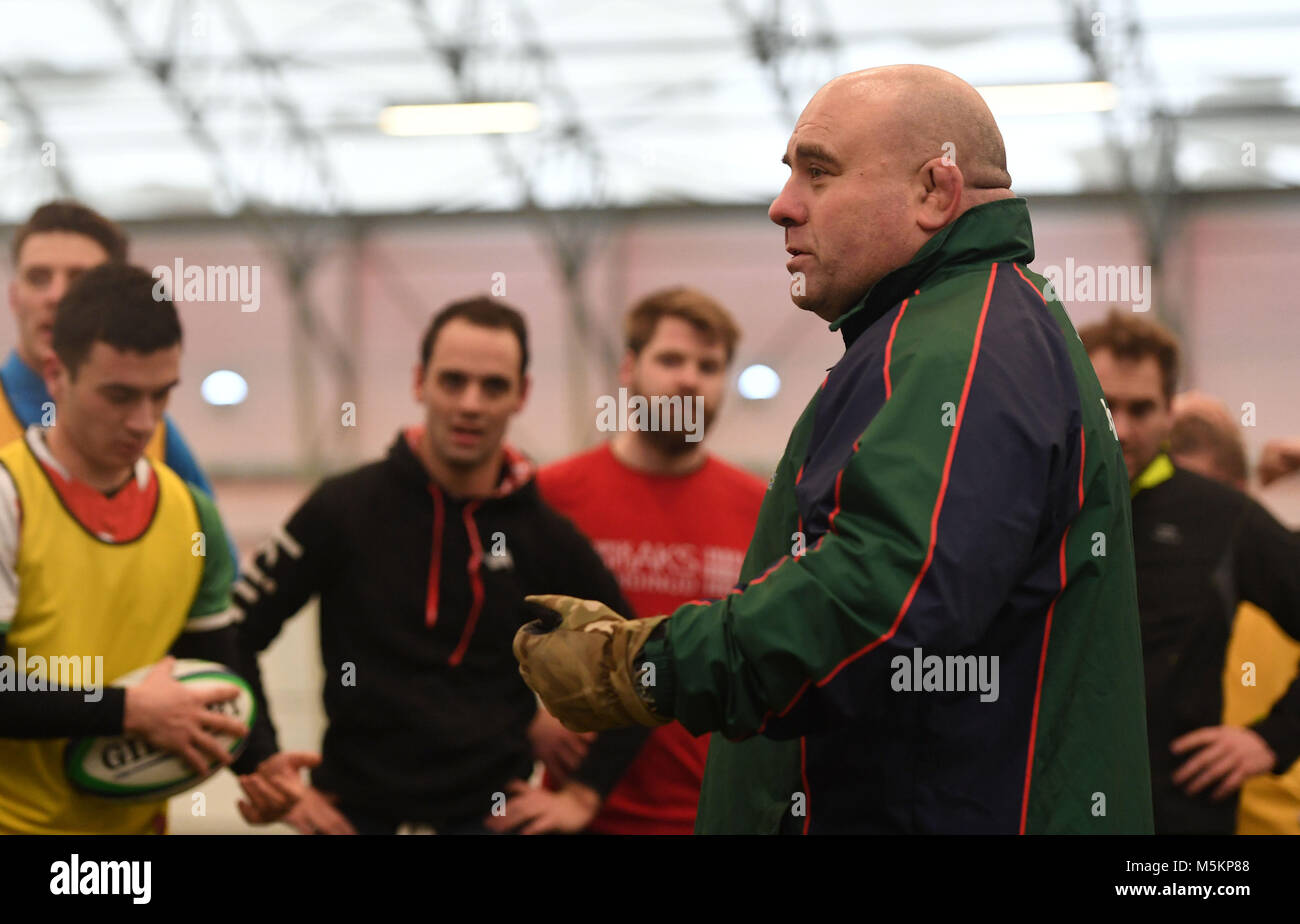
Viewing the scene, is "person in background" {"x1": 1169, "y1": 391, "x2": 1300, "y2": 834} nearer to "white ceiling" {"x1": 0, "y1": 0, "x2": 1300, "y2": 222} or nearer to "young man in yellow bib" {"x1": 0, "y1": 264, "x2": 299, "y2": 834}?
"young man in yellow bib" {"x1": 0, "y1": 264, "x2": 299, "y2": 834}

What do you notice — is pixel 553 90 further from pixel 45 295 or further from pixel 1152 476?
pixel 1152 476

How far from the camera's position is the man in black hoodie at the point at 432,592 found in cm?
343

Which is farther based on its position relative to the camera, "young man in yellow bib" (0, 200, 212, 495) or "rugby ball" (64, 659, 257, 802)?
"young man in yellow bib" (0, 200, 212, 495)

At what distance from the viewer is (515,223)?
1355cm

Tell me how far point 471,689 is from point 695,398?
110 cm

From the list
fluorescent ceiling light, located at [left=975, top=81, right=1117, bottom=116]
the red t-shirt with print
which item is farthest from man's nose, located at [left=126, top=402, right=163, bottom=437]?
fluorescent ceiling light, located at [left=975, top=81, right=1117, bottom=116]

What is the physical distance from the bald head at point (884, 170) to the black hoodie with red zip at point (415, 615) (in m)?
1.69

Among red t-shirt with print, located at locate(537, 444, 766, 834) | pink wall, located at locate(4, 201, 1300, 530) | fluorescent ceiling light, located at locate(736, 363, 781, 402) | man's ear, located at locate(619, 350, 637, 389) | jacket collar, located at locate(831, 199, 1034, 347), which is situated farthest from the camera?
fluorescent ceiling light, located at locate(736, 363, 781, 402)

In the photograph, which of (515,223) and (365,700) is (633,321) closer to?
(365,700)

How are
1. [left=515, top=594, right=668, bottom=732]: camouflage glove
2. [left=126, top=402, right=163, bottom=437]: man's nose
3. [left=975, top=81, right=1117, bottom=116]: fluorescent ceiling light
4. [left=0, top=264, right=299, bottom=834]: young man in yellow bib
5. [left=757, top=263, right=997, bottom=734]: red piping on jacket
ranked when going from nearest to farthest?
[left=757, top=263, right=997, bottom=734]: red piping on jacket
[left=515, top=594, right=668, bottom=732]: camouflage glove
[left=0, top=264, right=299, bottom=834]: young man in yellow bib
[left=126, top=402, right=163, bottom=437]: man's nose
[left=975, top=81, right=1117, bottom=116]: fluorescent ceiling light

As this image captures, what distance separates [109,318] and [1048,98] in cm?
971

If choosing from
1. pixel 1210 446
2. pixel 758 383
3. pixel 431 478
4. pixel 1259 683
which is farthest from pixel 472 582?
pixel 758 383

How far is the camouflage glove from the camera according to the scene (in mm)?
1814

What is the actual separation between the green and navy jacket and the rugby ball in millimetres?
1617
